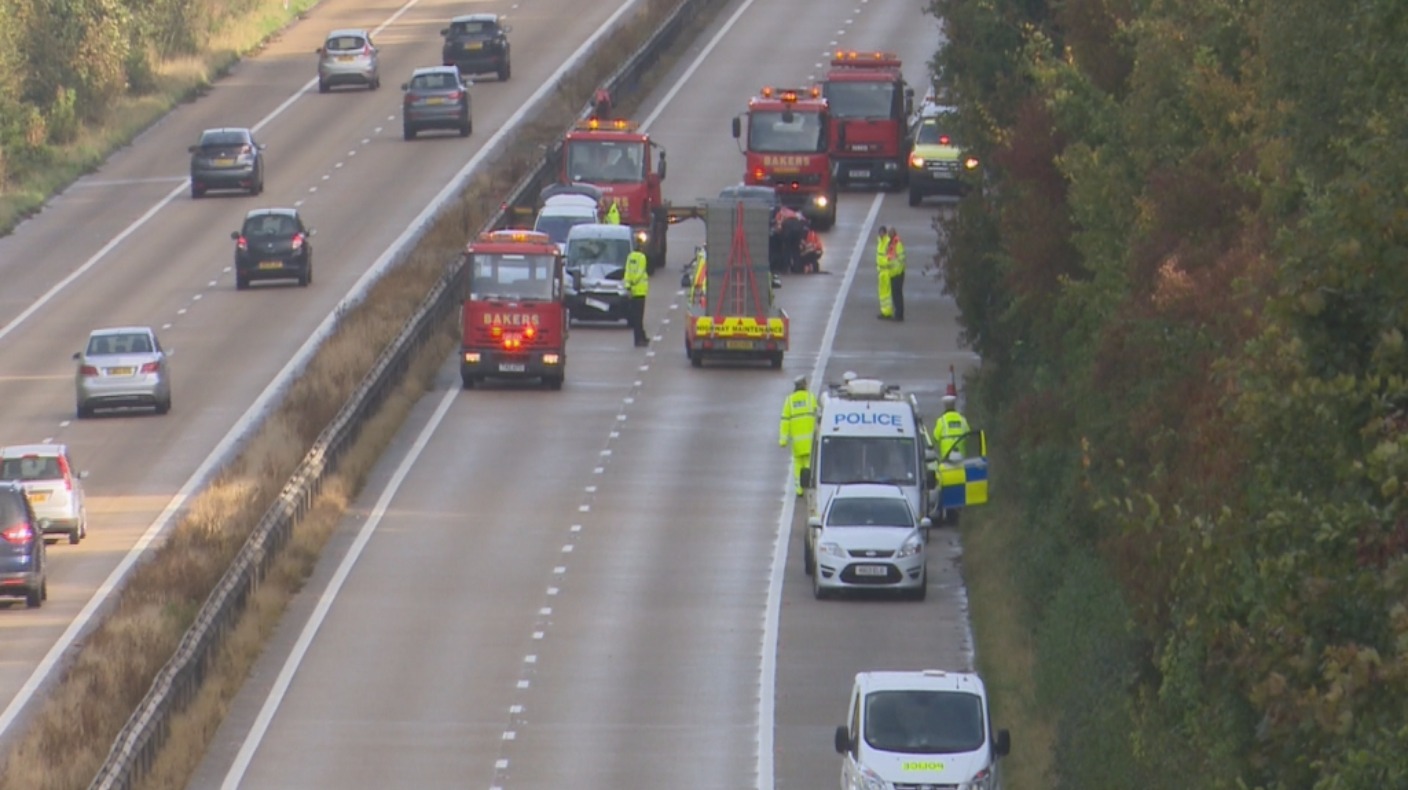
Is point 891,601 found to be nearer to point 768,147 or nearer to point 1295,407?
point 1295,407

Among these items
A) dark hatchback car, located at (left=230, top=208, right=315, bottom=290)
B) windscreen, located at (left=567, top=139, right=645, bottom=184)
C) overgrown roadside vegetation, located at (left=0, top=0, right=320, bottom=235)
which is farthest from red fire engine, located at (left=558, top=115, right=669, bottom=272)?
overgrown roadside vegetation, located at (left=0, top=0, right=320, bottom=235)

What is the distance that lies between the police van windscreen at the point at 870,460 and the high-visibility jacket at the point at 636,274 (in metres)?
12.6

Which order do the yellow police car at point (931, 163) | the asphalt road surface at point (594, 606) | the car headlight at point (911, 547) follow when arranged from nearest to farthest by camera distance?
the asphalt road surface at point (594, 606) → the car headlight at point (911, 547) → the yellow police car at point (931, 163)

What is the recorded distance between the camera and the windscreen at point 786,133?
2371 inches

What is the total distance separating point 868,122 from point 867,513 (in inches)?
1149

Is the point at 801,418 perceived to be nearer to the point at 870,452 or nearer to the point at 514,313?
the point at 870,452

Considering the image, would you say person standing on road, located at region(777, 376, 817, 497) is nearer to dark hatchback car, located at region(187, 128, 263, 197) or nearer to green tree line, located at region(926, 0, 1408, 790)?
green tree line, located at region(926, 0, 1408, 790)

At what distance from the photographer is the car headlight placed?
3472 cm

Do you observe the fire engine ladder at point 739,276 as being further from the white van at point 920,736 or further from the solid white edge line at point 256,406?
the white van at point 920,736

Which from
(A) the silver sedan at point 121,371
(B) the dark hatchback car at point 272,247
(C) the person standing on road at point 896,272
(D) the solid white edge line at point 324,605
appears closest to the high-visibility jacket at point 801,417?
(D) the solid white edge line at point 324,605

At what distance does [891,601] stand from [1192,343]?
10.3 metres

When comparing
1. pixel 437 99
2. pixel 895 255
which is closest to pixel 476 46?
Result: pixel 437 99

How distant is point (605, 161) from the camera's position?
5844cm

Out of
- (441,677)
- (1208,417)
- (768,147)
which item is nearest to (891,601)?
(441,677)
